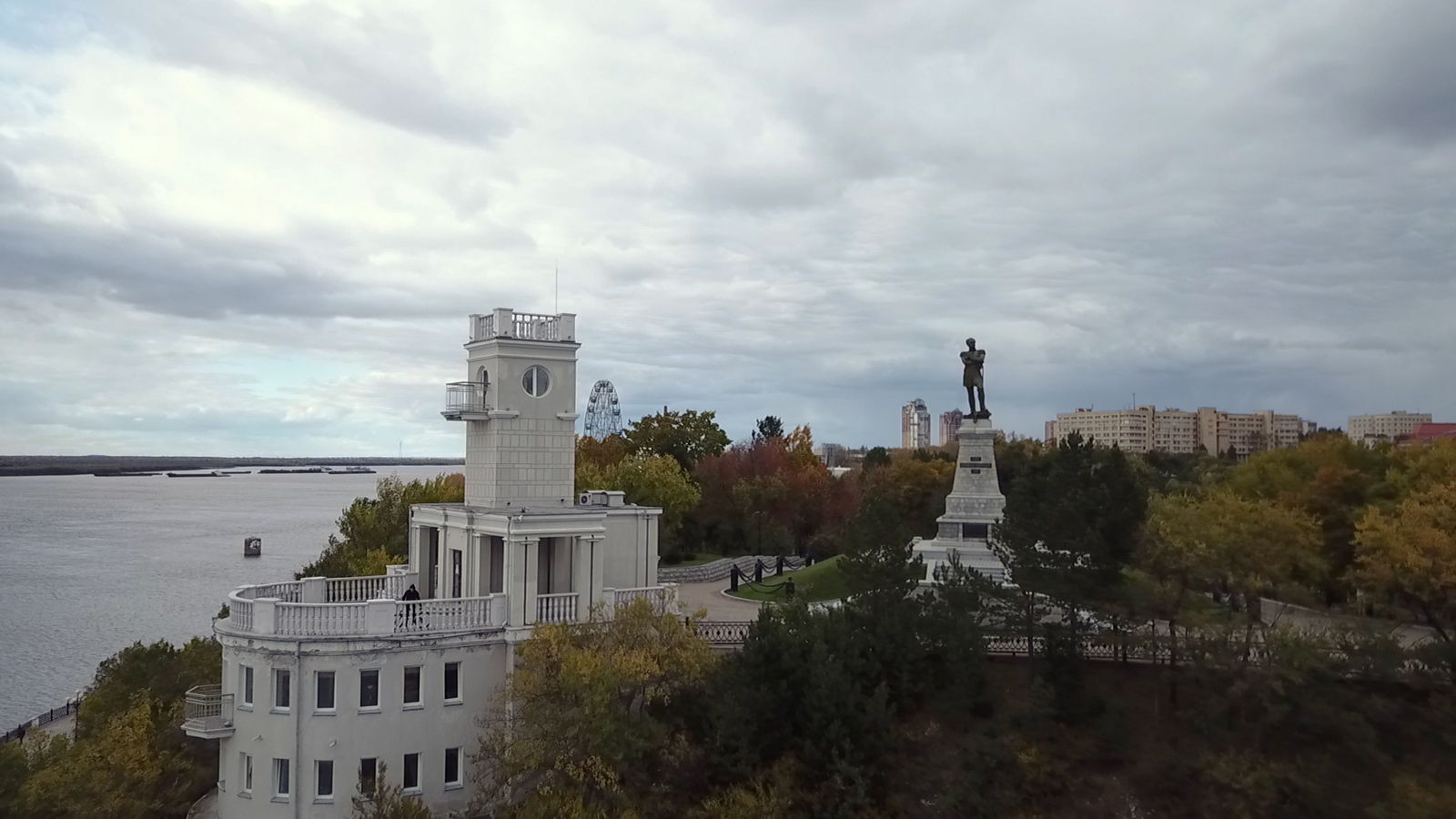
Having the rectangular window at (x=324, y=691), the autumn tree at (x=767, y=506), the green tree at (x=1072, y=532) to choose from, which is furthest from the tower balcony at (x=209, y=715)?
the autumn tree at (x=767, y=506)

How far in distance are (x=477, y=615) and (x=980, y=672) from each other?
1370cm

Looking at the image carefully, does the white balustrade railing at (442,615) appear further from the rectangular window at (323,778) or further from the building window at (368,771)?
the rectangular window at (323,778)

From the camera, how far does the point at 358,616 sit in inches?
1108

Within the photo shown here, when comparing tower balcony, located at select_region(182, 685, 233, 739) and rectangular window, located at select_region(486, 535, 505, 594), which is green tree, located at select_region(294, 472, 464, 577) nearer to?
rectangular window, located at select_region(486, 535, 505, 594)

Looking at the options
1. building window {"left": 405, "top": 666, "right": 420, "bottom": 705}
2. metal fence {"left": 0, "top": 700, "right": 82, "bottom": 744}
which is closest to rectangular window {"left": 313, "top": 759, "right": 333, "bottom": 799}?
building window {"left": 405, "top": 666, "right": 420, "bottom": 705}

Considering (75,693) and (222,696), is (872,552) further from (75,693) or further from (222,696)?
(75,693)

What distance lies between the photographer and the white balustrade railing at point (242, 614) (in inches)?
1111

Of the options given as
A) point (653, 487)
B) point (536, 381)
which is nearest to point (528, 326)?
point (536, 381)

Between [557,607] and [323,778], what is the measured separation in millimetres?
7345

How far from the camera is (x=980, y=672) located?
28594 mm

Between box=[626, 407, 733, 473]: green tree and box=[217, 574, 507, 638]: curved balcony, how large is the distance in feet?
155

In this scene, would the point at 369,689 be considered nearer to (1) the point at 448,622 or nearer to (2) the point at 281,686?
(2) the point at 281,686

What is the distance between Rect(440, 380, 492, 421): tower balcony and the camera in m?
32.4

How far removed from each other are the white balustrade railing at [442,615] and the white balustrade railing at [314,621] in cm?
102
